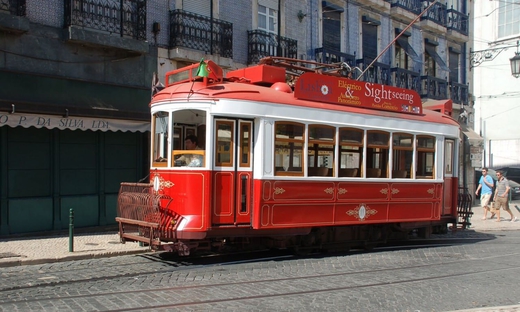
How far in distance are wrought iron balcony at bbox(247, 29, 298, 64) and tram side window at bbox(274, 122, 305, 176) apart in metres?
7.69

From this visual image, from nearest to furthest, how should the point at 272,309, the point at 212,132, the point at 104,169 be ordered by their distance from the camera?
the point at 272,309 < the point at 212,132 < the point at 104,169

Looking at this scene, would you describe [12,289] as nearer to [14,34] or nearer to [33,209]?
[33,209]

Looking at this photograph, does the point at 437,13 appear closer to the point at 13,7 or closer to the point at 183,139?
the point at 13,7

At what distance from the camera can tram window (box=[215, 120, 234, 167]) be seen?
9586 millimetres

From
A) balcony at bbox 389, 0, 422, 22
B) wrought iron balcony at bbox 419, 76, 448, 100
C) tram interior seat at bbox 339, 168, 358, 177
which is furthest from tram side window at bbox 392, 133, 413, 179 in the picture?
wrought iron balcony at bbox 419, 76, 448, 100

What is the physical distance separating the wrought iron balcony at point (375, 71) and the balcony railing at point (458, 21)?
6055mm

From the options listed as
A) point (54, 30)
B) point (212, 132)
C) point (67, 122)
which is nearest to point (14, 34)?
point (54, 30)

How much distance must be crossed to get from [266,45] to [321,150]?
26.5 ft

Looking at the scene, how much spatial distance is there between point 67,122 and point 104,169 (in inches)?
70.3

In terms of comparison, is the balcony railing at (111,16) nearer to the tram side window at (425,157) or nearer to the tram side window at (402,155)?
the tram side window at (402,155)

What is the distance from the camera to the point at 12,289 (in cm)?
777

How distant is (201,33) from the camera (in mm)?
15992

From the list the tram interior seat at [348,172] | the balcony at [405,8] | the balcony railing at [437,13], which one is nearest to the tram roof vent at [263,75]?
the tram interior seat at [348,172]

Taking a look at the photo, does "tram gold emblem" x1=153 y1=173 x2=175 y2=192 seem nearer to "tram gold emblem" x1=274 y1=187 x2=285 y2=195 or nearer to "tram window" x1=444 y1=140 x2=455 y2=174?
"tram gold emblem" x1=274 y1=187 x2=285 y2=195
